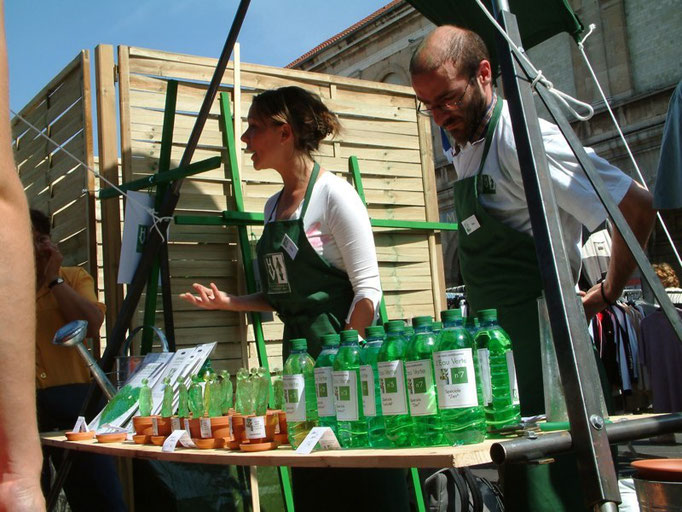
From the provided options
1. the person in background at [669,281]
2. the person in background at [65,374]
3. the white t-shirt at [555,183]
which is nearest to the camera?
the white t-shirt at [555,183]

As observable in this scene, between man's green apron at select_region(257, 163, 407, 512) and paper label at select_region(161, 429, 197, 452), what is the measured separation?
1.28ft

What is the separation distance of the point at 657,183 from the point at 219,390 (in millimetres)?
1505

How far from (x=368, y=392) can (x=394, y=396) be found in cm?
8

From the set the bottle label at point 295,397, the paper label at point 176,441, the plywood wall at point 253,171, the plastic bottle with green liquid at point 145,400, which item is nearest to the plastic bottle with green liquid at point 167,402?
the plastic bottle with green liquid at point 145,400

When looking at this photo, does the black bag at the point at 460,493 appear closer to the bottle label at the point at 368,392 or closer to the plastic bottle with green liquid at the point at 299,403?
the plastic bottle with green liquid at the point at 299,403

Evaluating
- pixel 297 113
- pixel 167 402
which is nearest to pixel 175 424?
pixel 167 402

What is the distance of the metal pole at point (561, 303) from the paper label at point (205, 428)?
1.01 meters

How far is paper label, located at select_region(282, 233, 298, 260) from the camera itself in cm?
247

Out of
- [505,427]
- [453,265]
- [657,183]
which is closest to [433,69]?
[657,183]

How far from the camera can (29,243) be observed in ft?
2.79

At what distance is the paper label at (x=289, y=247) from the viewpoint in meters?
2.47

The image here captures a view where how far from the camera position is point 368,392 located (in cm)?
152

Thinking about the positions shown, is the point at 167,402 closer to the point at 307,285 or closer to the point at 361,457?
the point at 307,285

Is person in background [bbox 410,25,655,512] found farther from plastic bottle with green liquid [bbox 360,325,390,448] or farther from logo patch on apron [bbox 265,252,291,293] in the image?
logo patch on apron [bbox 265,252,291,293]
